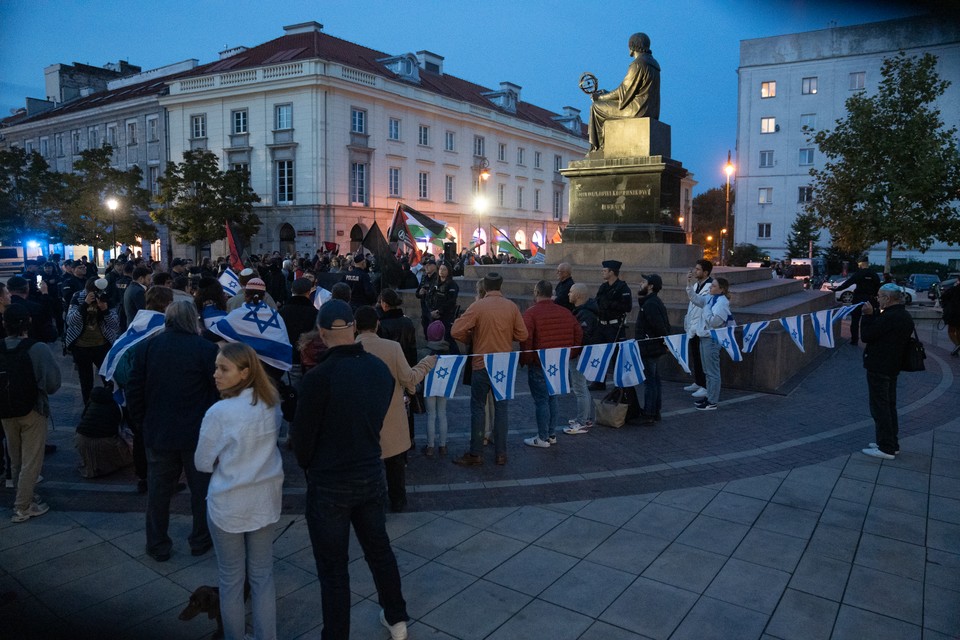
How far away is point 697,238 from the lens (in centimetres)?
9562

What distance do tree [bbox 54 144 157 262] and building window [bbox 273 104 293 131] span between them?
8590 mm

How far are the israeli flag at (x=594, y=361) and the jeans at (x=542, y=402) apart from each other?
61 cm

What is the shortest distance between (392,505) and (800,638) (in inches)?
129

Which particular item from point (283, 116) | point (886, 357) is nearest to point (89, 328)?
point (886, 357)

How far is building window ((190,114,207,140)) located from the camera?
4488 centimetres

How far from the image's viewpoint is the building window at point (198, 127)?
44875 millimetres

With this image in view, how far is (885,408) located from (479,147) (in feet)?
154

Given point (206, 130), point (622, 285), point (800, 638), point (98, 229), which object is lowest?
point (800, 638)

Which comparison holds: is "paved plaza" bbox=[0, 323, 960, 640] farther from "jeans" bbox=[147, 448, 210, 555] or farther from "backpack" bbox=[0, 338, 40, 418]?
"backpack" bbox=[0, 338, 40, 418]

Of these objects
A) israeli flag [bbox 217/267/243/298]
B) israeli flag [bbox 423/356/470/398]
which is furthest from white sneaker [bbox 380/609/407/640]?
israeli flag [bbox 217/267/243/298]

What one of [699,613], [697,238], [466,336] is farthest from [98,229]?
[697,238]

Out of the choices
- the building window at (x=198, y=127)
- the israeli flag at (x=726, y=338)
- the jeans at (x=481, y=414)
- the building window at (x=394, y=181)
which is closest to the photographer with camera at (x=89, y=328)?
the jeans at (x=481, y=414)

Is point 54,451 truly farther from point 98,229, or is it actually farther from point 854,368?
point 98,229

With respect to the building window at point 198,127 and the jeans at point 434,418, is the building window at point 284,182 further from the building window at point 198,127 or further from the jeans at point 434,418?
the jeans at point 434,418
